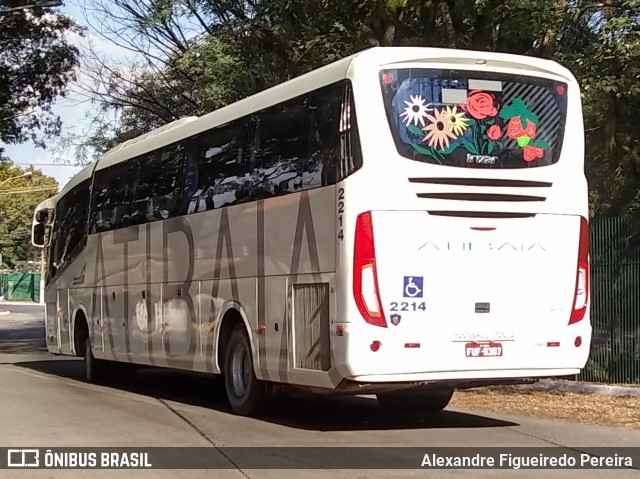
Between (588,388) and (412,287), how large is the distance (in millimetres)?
5341

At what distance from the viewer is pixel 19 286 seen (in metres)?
80.6

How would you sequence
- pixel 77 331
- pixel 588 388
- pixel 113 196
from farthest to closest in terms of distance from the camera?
pixel 77 331
pixel 113 196
pixel 588 388

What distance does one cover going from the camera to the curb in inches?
530

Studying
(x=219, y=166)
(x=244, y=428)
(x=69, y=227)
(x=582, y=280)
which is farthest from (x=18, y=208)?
(x=582, y=280)

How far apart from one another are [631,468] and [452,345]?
2148 millimetres

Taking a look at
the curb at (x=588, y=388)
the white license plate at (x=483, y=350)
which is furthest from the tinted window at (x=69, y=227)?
the white license plate at (x=483, y=350)

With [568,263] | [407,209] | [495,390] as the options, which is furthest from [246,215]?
[495,390]

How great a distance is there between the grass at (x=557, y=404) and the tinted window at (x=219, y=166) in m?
4.36

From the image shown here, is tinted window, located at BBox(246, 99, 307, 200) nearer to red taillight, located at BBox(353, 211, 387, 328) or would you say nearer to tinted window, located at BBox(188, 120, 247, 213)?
tinted window, located at BBox(188, 120, 247, 213)

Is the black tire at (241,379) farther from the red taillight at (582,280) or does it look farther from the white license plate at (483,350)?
the red taillight at (582,280)

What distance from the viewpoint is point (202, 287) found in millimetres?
13008

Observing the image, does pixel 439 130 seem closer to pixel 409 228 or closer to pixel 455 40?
pixel 409 228

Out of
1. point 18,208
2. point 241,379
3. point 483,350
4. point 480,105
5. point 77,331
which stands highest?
point 18,208

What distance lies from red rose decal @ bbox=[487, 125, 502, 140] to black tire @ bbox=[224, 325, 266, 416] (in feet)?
12.9
